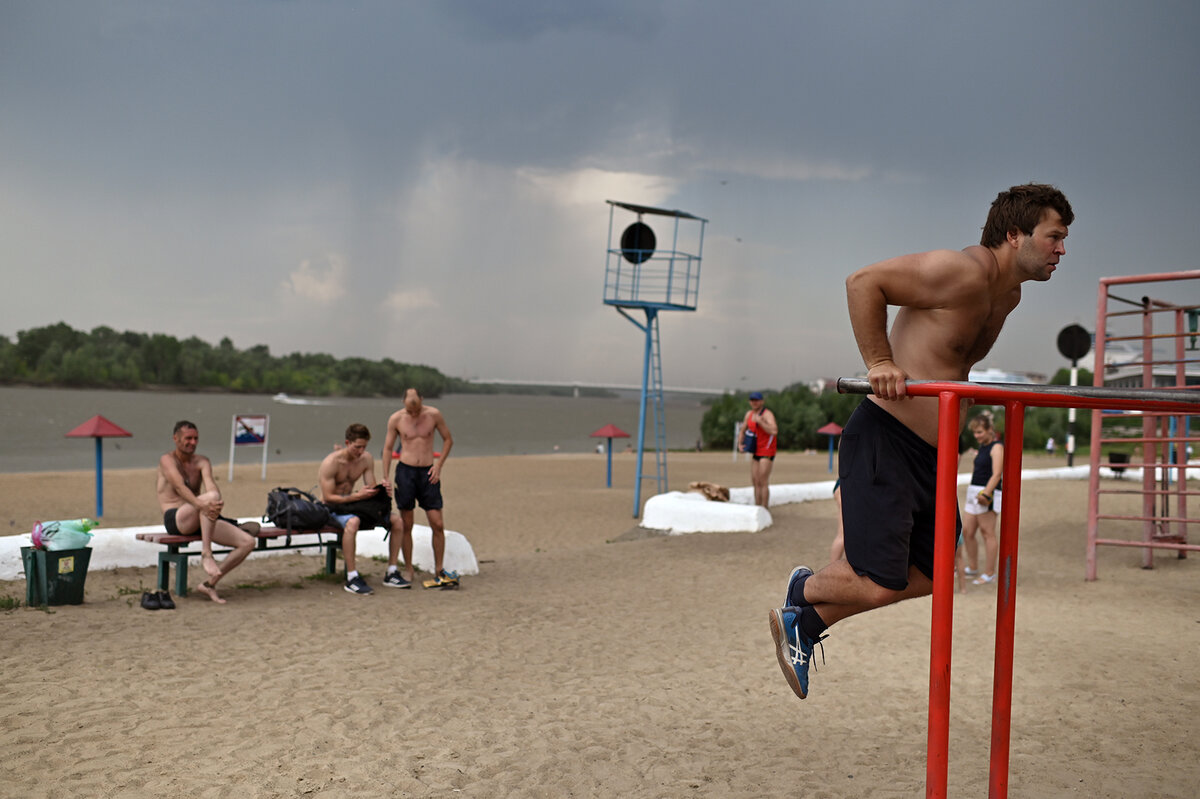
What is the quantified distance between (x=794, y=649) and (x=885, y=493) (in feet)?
2.29

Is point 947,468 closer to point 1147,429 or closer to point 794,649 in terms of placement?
point 794,649

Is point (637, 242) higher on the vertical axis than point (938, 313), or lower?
higher

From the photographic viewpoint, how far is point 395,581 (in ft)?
28.7

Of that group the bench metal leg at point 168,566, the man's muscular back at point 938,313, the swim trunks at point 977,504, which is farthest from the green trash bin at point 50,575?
the swim trunks at point 977,504

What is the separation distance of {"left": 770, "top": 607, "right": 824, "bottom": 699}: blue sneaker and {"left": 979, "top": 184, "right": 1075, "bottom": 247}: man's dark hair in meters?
1.42

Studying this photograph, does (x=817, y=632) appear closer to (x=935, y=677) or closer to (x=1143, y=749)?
(x=935, y=677)

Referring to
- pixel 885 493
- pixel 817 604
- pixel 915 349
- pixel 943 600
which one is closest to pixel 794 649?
pixel 817 604

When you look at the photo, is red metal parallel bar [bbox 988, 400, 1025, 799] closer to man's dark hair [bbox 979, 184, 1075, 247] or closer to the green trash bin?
man's dark hair [bbox 979, 184, 1075, 247]

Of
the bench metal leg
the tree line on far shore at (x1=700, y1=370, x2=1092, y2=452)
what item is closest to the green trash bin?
the bench metal leg

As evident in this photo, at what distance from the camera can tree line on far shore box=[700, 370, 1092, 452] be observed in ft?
140

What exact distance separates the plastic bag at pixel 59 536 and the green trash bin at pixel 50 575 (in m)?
0.04

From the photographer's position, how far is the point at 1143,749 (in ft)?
14.8

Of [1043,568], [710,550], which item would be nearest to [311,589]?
[710,550]

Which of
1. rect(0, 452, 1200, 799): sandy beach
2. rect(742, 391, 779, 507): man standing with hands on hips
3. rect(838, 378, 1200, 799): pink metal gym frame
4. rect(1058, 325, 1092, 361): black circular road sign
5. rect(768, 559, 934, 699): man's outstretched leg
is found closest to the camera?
rect(838, 378, 1200, 799): pink metal gym frame
